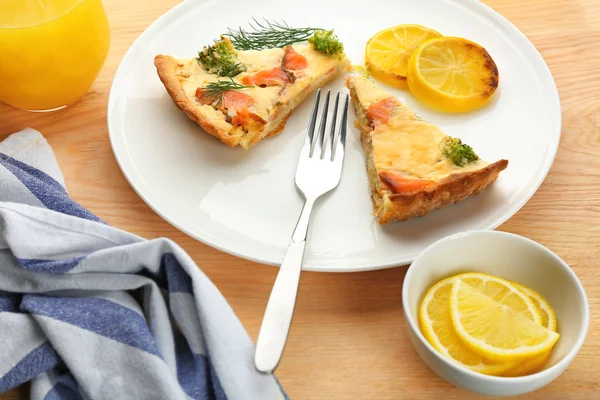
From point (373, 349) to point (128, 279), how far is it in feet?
2.87

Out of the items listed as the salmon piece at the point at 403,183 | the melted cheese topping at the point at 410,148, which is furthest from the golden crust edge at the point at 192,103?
the salmon piece at the point at 403,183

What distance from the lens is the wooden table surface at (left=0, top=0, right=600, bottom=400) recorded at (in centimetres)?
224

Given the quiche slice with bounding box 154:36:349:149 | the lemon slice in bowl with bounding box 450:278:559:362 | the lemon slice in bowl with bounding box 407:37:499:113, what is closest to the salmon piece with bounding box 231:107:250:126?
the quiche slice with bounding box 154:36:349:149

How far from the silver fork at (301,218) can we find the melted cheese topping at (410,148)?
0.60ft

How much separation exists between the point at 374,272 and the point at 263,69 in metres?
1.25

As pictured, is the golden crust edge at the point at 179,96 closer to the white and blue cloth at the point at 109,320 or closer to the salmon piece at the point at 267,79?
the salmon piece at the point at 267,79

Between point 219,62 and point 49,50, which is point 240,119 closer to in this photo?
point 219,62

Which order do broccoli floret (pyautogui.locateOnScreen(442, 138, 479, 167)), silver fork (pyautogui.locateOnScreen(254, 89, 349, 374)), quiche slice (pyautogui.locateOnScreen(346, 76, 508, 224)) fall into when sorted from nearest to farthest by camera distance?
silver fork (pyautogui.locateOnScreen(254, 89, 349, 374)) < quiche slice (pyautogui.locateOnScreen(346, 76, 508, 224)) < broccoli floret (pyautogui.locateOnScreen(442, 138, 479, 167))

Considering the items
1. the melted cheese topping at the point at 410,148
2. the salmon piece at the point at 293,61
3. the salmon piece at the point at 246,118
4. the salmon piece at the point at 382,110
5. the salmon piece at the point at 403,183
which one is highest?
the salmon piece at the point at 293,61

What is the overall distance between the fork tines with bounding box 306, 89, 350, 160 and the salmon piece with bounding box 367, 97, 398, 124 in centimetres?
13

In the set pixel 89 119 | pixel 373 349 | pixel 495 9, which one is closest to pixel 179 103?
pixel 89 119

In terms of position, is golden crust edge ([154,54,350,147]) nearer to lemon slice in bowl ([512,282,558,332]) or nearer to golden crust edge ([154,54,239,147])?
golden crust edge ([154,54,239,147])

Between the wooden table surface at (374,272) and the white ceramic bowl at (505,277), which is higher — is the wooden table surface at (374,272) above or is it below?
below

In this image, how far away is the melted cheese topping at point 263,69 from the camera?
10.1 feet
